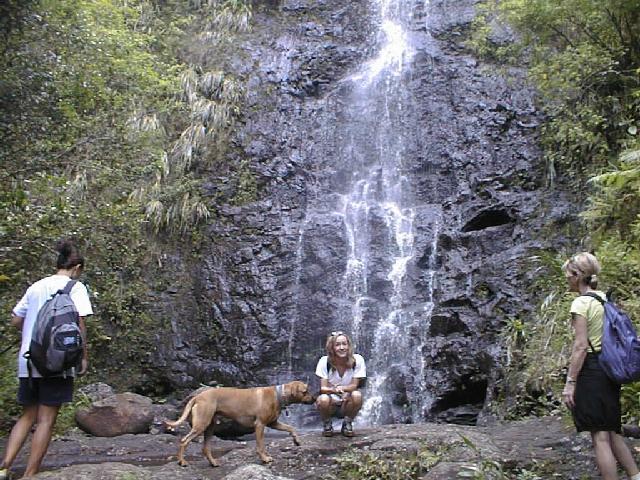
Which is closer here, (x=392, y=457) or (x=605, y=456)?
(x=605, y=456)

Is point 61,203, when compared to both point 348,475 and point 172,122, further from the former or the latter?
point 172,122

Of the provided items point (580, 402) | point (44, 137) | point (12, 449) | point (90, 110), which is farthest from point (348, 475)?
point (90, 110)

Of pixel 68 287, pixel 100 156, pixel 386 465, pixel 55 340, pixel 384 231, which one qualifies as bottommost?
pixel 386 465

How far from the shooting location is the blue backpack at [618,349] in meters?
4.29

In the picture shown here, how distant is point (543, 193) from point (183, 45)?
10.2m

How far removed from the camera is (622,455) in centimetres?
435

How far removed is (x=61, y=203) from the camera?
8227 millimetres

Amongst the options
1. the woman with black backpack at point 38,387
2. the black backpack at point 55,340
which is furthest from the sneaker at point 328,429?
the black backpack at point 55,340

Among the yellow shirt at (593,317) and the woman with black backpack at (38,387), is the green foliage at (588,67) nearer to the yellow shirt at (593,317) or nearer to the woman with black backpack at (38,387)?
the yellow shirt at (593,317)

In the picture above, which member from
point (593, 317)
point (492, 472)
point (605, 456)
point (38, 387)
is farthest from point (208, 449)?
point (593, 317)

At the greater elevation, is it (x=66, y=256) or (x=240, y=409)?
(x=66, y=256)

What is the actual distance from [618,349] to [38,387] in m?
4.16

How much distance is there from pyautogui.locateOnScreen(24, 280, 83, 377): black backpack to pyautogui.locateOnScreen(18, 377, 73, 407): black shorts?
0.10m

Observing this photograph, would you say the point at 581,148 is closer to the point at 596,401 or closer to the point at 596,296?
the point at 596,296
